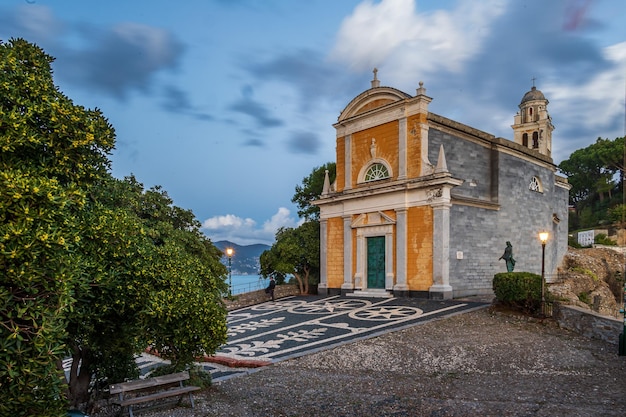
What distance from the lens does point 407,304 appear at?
17.2 meters

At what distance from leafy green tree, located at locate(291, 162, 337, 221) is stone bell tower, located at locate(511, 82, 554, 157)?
1442cm

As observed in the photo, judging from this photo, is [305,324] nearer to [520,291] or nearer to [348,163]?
[520,291]

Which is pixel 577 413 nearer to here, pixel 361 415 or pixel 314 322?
pixel 361 415

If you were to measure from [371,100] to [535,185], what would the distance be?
437 inches

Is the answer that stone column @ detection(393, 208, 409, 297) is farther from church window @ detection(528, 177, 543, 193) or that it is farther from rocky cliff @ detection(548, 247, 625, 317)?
church window @ detection(528, 177, 543, 193)

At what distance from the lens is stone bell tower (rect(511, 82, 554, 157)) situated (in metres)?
31.3

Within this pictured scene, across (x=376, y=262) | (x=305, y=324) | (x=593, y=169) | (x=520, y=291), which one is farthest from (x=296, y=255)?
(x=593, y=169)

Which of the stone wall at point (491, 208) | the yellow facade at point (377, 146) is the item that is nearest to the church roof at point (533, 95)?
the stone wall at point (491, 208)

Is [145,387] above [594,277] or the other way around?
above

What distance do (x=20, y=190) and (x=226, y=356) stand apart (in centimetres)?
801

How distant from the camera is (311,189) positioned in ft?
105

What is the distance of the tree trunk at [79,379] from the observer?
6.21 m

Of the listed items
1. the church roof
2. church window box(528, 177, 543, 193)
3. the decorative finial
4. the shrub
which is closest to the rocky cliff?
church window box(528, 177, 543, 193)

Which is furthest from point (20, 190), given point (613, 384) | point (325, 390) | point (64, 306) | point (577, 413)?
point (613, 384)
